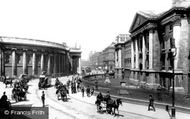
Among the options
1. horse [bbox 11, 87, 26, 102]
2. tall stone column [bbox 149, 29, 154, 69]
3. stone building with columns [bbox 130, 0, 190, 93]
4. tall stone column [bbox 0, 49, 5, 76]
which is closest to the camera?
horse [bbox 11, 87, 26, 102]

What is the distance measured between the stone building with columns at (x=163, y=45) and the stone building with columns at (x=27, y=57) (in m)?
27.2

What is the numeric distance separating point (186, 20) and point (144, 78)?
12.7 meters

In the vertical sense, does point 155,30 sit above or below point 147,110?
above

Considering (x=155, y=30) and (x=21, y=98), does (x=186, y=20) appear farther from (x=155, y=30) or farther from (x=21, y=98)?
(x=21, y=98)

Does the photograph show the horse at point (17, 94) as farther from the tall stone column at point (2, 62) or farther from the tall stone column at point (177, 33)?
the tall stone column at point (2, 62)

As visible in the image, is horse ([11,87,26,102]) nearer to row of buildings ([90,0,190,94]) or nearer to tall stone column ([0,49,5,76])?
row of buildings ([90,0,190,94])

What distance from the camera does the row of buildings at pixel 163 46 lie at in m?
21.2

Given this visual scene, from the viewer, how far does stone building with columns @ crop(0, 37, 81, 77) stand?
3994 cm

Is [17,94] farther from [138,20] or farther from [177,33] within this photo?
[138,20]

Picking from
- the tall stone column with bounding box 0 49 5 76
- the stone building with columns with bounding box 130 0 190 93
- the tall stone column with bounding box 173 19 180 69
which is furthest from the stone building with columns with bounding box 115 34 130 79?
the tall stone column with bounding box 0 49 5 76

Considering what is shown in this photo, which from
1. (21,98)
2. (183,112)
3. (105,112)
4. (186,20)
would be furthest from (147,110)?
(186,20)

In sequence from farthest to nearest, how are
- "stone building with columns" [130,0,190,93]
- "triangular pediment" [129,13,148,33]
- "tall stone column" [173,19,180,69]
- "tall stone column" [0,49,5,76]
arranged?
"tall stone column" [0,49,5,76] < "triangular pediment" [129,13,148,33] < "tall stone column" [173,19,180,69] < "stone building with columns" [130,0,190,93]

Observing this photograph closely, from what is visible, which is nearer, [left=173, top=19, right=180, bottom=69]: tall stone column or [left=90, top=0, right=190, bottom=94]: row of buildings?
[left=90, top=0, right=190, bottom=94]: row of buildings

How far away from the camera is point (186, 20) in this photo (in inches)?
846
